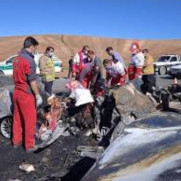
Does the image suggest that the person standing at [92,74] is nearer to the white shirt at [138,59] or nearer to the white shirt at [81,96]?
the white shirt at [138,59]

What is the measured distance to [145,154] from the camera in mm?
3242

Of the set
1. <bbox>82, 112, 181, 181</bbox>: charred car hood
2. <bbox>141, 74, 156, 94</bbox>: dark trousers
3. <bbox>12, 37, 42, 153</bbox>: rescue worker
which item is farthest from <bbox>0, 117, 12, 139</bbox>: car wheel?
<bbox>82, 112, 181, 181</bbox>: charred car hood

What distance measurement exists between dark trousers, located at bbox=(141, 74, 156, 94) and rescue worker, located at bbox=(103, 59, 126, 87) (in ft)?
1.84

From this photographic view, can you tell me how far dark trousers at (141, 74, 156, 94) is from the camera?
10.8 metres

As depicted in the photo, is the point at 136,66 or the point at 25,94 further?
the point at 136,66

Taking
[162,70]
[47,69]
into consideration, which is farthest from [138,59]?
[162,70]

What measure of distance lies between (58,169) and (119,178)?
3885 millimetres

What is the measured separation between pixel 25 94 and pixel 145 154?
4.67m

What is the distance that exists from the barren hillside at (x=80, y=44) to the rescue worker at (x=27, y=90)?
5135cm

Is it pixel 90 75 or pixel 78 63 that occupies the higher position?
pixel 78 63

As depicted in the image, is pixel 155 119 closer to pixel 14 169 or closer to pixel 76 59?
pixel 14 169

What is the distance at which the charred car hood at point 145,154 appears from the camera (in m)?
2.92

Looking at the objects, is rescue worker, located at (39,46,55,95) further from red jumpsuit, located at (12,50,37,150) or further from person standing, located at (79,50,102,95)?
red jumpsuit, located at (12,50,37,150)

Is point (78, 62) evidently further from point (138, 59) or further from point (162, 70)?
point (162, 70)
